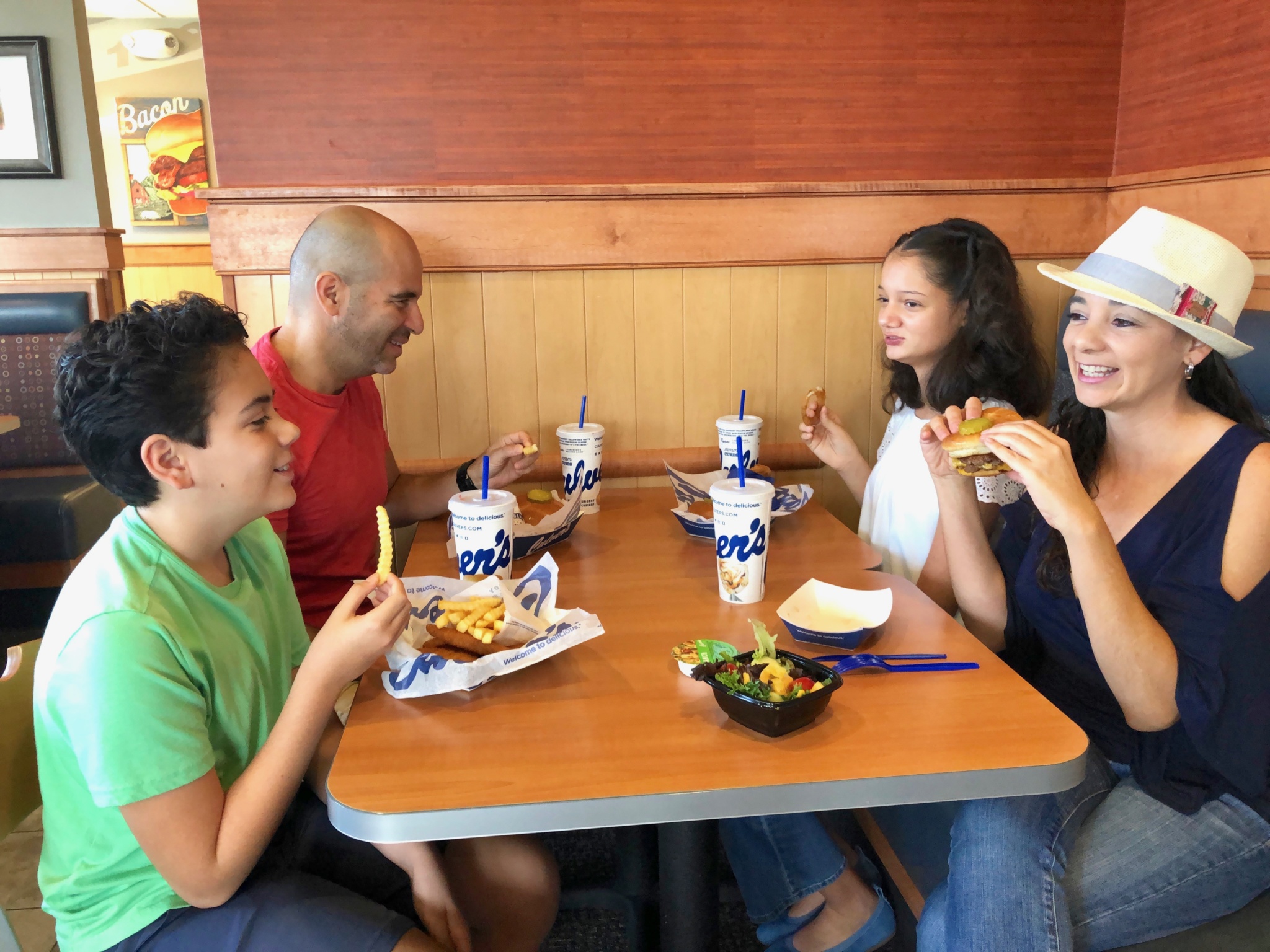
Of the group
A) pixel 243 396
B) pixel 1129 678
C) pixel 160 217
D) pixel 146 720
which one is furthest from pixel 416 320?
pixel 160 217

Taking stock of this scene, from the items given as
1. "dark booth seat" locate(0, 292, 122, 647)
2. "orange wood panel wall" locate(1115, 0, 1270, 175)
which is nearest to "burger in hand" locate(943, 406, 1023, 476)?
"orange wood panel wall" locate(1115, 0, 1270, 175)

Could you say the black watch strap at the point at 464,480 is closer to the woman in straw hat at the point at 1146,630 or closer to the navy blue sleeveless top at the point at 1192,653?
the woman in straw hat at the point at 1146,630

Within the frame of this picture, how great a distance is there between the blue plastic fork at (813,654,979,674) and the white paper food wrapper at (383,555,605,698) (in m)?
0.31

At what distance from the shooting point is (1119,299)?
4.42 feet

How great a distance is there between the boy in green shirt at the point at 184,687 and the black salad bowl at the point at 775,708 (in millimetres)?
407

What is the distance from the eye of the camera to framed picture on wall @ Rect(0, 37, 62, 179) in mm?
3805

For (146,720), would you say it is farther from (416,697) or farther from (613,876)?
(613,876)

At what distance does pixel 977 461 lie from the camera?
1469 millimetres

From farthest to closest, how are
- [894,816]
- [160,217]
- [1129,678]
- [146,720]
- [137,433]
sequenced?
1. [160,217]
2. [894,816]
3. [1129,678]
4. [137,433]
5. [146,720]

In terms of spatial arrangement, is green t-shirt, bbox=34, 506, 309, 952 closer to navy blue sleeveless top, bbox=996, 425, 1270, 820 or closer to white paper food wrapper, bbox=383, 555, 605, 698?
white paper food wrapper, bbox=383, 555, 605, 698

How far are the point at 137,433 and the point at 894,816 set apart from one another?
1349mm

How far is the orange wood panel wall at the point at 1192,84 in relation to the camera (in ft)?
6.66

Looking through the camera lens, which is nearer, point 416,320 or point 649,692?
point 649,692

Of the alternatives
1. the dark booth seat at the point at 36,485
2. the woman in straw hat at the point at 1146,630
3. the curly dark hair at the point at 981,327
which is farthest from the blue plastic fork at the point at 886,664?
the dark booth seat at the point at 36,485
